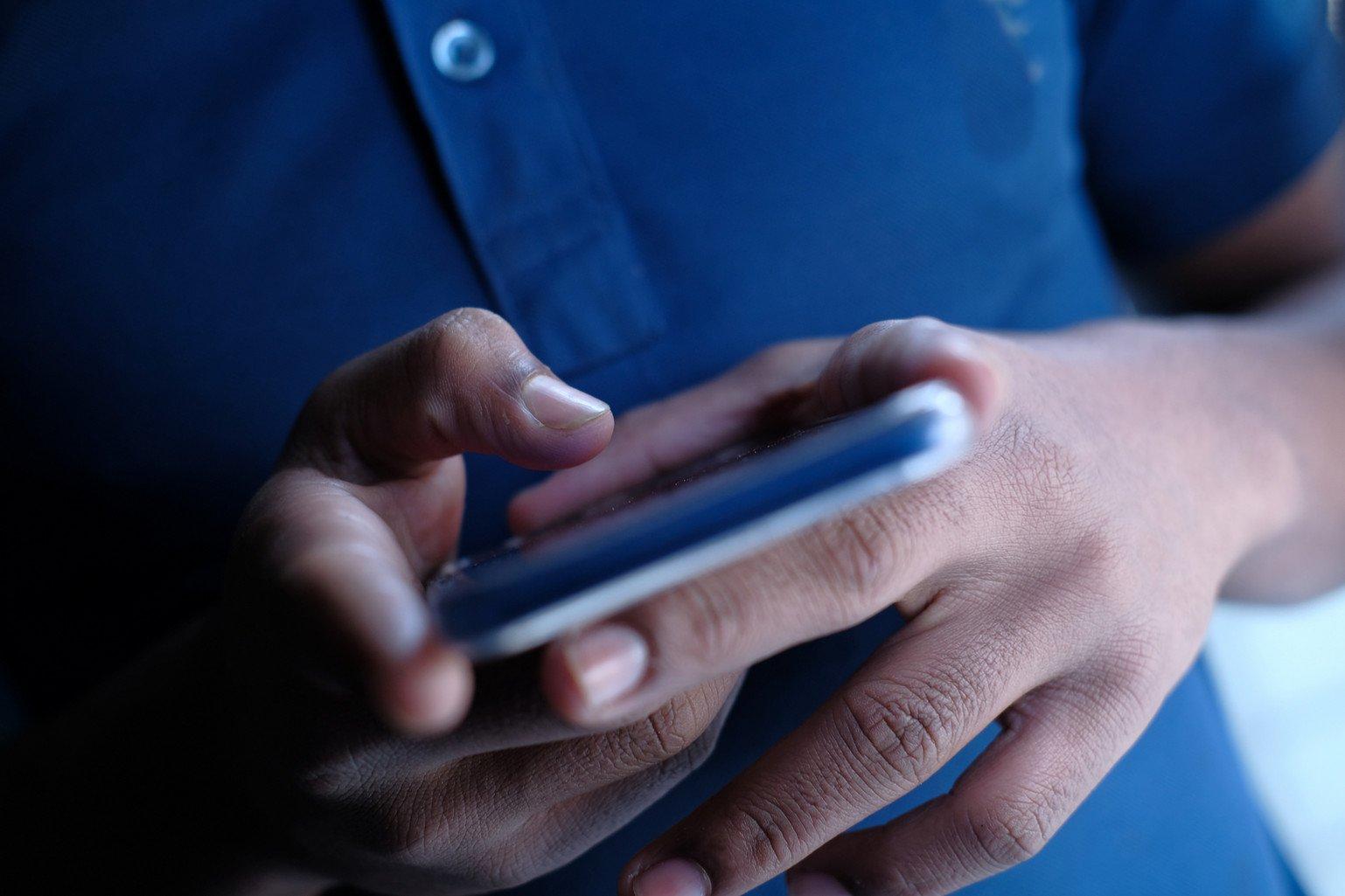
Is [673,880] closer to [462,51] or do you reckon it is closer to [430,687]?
[430,687]

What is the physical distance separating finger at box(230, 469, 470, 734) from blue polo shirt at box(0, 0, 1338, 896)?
28 centimetres

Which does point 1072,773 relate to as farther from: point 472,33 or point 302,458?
point 472,33

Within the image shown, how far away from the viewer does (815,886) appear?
A: 1.68ft

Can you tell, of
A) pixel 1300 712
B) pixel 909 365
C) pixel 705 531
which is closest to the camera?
pixel 705 531

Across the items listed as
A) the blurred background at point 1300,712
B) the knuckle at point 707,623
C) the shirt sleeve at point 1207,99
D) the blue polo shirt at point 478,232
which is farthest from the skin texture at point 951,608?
the blurred background at point 1300,712

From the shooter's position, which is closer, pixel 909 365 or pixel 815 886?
pixel 909 365

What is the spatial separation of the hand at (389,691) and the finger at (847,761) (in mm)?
47

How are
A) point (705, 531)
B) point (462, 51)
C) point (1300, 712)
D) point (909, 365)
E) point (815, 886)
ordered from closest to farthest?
→ point (705, 531)
point (909, 365)
point (815, 886)
point (462, 51)
point (1300, 712)

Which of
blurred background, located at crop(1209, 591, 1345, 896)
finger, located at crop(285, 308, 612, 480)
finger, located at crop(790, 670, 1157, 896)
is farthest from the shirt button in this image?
blurred background, located at crop(1209, 591, 1345, 896)

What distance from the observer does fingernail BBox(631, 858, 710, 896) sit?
17.6 inches

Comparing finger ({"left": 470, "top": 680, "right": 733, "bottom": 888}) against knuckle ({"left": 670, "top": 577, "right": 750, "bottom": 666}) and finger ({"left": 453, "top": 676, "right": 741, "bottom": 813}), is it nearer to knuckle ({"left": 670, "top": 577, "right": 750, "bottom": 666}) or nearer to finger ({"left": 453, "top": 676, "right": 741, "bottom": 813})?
finger ({"left": 453, "top": 676, "right": 741, "bottom": 813})

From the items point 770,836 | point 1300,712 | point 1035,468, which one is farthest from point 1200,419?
point 1300,712

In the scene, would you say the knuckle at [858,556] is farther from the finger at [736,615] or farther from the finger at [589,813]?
the finger at [589,813]

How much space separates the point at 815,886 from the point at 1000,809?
0.12 m
